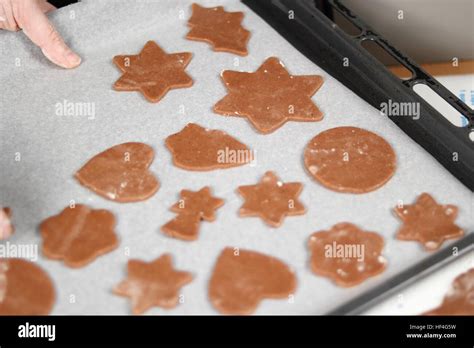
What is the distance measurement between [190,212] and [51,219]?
32 centimetres

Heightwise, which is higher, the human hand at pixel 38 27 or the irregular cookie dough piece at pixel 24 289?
the human hand at pixel 38 27

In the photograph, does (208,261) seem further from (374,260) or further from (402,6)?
(402,6)

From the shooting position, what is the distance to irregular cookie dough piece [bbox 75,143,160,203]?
5.46ft

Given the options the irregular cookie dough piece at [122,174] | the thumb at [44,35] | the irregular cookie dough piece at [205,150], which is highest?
the thumb at [44,35]

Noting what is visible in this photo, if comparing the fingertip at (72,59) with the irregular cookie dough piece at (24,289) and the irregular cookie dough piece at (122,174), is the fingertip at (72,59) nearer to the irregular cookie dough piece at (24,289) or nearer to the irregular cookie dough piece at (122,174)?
the irregular cookie dough piece at (122,174)

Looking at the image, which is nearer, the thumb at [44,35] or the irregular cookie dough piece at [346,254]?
the irregular cookie dough piece at [346,254]

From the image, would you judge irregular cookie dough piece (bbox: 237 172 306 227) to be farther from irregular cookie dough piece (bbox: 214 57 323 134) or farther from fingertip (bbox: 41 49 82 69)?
fingertip (bbox: 41 49 82 69)

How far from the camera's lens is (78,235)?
5.17ft

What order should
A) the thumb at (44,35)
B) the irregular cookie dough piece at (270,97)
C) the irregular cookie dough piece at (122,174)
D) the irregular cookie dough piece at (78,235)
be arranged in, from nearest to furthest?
1. the irregular cookie dough piece at (78,235)
2. the irregular cookie dough piece at (122,174)
3. the irregular cookie dough piece at (270,97)
4. the thumb at (44,35)

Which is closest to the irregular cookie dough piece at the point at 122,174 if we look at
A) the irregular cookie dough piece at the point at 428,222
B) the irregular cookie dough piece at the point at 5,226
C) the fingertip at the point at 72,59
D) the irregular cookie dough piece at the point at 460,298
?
the irregular cookie dough piece at the point at 5,226

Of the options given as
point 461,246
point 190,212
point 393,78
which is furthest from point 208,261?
point 393,78

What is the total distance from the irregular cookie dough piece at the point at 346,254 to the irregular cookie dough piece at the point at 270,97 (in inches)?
14.7

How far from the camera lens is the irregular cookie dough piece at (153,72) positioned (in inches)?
75.9

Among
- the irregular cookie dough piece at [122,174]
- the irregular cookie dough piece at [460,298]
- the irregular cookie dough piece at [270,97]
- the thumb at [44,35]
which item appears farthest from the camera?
the thumb at [44,35]
